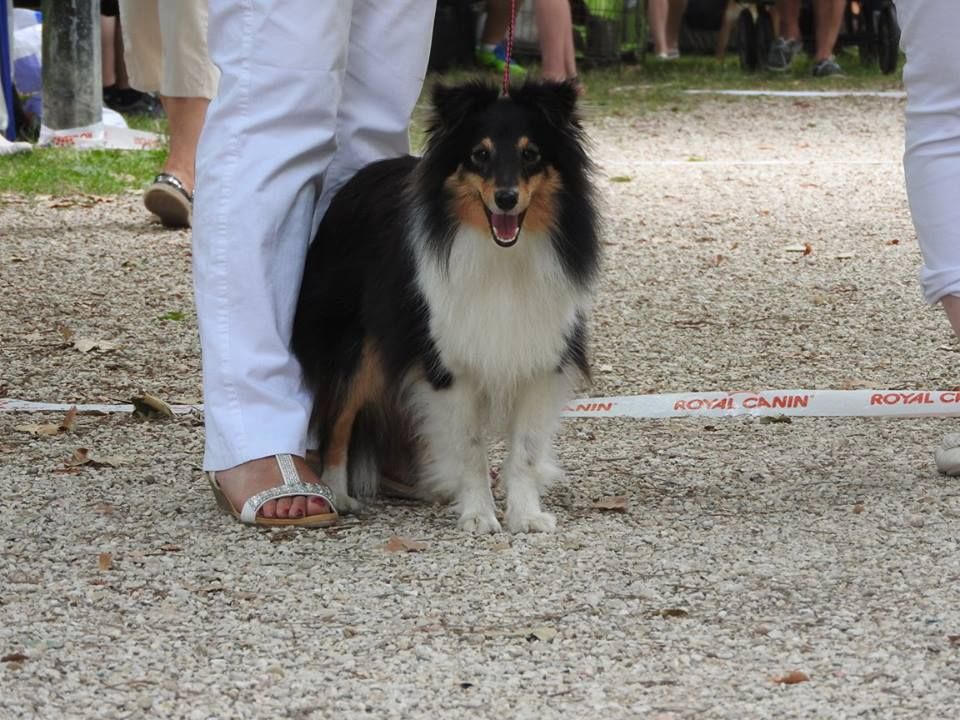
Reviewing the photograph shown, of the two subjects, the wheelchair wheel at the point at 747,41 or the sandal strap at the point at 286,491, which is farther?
the wheelchair wheel at the point at 747,41

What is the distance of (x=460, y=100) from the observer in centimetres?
327

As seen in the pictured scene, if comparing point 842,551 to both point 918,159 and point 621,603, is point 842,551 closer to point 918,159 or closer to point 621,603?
point 621,603

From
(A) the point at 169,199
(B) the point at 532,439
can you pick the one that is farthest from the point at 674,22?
(B) the point at 532,439

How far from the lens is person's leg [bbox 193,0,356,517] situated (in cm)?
331

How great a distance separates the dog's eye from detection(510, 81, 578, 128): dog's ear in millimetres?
140

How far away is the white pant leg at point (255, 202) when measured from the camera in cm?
330

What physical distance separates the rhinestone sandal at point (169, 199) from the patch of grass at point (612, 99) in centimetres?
102

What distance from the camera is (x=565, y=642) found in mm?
2652

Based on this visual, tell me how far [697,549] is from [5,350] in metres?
2.76

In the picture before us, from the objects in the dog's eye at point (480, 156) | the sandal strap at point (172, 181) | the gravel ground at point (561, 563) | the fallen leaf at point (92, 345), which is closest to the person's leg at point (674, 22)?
the sandal strap at point (172, 181)

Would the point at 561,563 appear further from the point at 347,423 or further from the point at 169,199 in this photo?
the point at 169,199

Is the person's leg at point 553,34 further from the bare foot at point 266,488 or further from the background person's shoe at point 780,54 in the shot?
the bare foot at point 266,488

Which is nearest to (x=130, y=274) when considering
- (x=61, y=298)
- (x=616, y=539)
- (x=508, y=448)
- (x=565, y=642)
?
(x=61, y=298)

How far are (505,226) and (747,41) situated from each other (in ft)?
40.1
